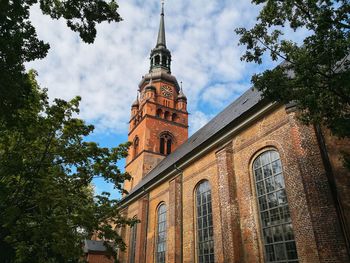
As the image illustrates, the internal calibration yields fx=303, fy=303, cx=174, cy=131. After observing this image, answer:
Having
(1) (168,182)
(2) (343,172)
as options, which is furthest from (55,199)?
(1) (168,182)

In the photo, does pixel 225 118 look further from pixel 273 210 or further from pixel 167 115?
pixel 167 115

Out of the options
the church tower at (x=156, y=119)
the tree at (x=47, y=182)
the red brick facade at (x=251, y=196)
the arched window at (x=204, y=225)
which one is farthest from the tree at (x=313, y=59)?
the church tower at (x=156, y=119)

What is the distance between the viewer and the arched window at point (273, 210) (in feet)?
35.5

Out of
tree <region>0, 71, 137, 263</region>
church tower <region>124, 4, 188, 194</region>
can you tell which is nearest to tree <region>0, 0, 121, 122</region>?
tree <region>0, 71, 137, 263</region>

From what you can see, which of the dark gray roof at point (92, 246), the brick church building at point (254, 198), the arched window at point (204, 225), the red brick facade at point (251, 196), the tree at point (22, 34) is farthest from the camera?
the dark gray roof at point (92, 246)

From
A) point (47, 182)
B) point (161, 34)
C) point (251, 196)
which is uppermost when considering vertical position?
point (161, 34)

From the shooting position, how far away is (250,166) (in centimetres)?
1346

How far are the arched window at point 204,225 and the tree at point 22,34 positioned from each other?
11.2 m

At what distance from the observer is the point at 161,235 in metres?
19.5

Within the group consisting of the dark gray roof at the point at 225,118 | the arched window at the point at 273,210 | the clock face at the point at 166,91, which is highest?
the clock face at the point at 166,91

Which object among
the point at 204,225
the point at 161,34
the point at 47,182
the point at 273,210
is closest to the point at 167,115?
the point at 161,34

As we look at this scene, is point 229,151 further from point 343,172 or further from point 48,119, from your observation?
point 48,119

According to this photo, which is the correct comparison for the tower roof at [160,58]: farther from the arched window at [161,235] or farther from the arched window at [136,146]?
the arched window at [161,235]

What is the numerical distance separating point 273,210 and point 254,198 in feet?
3.64
